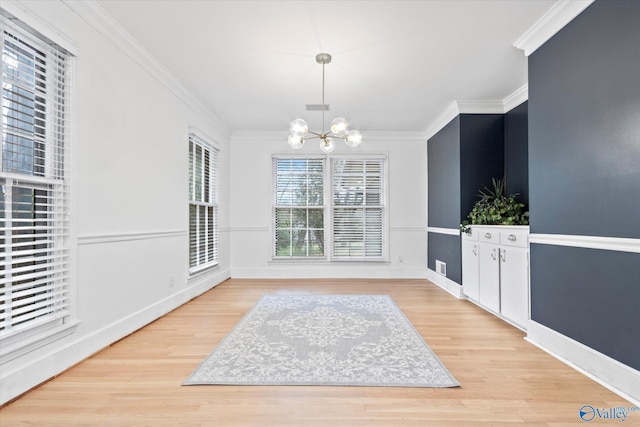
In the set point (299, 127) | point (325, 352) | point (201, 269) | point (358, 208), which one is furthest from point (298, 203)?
point (325, 352)

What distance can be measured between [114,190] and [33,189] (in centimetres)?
65

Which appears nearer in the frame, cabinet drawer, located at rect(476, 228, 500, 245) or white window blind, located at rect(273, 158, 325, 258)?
cabinet drawer, located at rect(476, 228, 500, 245)

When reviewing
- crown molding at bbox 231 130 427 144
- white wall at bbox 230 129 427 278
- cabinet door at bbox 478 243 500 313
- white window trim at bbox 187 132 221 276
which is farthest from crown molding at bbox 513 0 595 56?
white window trim at bbox 187 132 221 276

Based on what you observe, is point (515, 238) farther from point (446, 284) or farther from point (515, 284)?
point (446, 284)

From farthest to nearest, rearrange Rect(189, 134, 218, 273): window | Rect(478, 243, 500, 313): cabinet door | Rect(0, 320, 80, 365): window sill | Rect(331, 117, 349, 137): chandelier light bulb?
Rect(189, 134, 218, 273): window → Rect(478, 243, 500, 313): cabinet door → Rect(331, 117, 349, 137): chandelier light bulb → Rect(0, 320, 80, 365): window sill

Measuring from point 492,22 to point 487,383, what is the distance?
273cm

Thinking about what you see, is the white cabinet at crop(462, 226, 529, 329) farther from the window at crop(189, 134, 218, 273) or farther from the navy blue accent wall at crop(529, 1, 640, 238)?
the window at crop(189, 134, 218, 273)

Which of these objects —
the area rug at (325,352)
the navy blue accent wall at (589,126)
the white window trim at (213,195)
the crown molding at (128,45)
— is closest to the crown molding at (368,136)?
the white window trim at (213,195)

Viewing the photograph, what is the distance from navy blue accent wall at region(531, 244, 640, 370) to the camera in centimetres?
188

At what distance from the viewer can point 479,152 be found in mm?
4406

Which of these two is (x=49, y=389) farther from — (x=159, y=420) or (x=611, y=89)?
(x=611, y=89)

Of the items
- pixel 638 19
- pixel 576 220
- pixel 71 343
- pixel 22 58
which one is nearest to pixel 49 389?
pixel 71 343

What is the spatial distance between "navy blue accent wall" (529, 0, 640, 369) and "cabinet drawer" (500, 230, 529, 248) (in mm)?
191

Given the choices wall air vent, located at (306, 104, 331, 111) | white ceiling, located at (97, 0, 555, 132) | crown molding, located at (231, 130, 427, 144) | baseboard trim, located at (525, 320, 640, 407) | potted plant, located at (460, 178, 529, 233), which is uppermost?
white ceiling, located at (97, 0, 555, 132)
